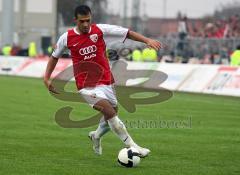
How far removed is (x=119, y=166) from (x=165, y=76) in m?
20.5

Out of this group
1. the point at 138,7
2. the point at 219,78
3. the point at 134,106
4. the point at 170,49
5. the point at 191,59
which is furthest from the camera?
the point at 138,7

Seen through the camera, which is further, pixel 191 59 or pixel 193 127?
pixel 191 59

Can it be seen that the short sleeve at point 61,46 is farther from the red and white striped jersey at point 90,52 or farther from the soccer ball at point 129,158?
the soccer ball at point 129,158

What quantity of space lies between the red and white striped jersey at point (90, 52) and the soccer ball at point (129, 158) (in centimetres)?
117

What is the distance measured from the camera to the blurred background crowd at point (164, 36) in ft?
123

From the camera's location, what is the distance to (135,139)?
1402cm

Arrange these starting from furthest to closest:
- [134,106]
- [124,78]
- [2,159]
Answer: [124,78] → [134,106] → [2,159]

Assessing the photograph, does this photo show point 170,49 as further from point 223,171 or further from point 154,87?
point 223,171

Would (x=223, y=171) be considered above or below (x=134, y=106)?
above

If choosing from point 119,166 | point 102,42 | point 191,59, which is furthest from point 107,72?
point 191,59

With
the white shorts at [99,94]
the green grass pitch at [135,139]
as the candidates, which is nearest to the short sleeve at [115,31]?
the white shorts at [99,94]

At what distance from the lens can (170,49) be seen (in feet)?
139

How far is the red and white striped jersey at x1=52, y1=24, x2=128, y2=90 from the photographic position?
1092 cm
